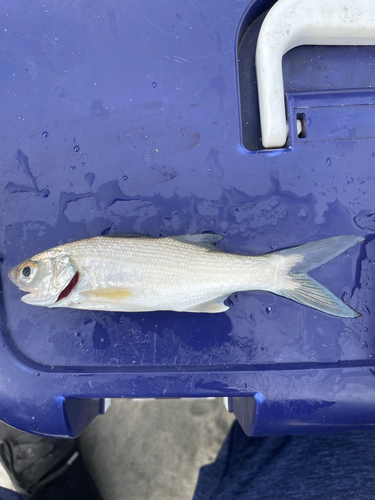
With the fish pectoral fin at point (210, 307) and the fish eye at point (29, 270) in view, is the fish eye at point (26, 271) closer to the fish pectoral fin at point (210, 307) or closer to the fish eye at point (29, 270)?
the fish eye at point (29, 270)

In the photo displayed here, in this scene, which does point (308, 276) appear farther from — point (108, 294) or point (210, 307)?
point (108, 294)

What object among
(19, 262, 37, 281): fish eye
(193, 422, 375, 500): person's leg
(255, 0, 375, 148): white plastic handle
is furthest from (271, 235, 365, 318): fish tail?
(19, 262, 37, 281): fish eye

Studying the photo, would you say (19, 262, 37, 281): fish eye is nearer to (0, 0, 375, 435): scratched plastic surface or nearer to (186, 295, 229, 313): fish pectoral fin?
(0, 0, 375, 435): scratched plastic surface

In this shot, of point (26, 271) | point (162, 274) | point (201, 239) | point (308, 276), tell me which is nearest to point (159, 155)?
point (201, 239)

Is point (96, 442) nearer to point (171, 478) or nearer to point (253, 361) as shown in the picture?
point (171, 478)

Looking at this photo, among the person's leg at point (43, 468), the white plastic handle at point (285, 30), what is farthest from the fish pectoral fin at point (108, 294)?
the person's leg at point (43, 468)
